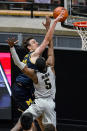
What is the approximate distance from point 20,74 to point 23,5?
1073 cm

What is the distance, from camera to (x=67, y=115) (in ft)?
29.7

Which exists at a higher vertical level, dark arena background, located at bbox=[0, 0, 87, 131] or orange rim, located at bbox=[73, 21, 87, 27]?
orange rim, located at bbox=[73, 21, 87, 27]

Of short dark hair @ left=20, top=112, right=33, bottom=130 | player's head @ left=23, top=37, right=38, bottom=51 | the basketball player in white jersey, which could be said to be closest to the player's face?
player's head @ left=23, top=37, right=38, bottom=51

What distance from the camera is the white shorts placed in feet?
24.6

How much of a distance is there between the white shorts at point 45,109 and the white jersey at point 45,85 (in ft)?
0.27

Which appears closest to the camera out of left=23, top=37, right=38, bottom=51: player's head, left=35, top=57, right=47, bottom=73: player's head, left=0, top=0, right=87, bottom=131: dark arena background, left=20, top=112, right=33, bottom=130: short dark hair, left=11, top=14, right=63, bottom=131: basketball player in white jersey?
left=20, top=112, right=33, bottom=130: short dark hair

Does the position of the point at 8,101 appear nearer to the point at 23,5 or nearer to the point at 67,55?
the point at 67,55

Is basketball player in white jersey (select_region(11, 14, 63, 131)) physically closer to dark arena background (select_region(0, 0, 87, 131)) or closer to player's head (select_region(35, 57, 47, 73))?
player's head (select_region(35, 57, 47, 73))

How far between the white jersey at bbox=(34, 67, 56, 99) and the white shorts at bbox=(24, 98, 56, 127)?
8 cm

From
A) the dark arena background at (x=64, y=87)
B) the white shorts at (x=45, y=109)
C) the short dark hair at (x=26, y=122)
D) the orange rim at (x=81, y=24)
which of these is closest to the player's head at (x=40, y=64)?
the white shorts at (x=45, y=109)

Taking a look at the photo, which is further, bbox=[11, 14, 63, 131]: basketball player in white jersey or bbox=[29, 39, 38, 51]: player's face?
bbox=[29, 39, 38, 51]: player's face

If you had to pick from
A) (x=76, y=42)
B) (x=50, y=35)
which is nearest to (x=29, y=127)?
(x=50, y=35)

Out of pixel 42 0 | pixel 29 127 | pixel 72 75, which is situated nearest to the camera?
pixel 29 127

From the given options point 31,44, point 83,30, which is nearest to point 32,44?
point 31,44
